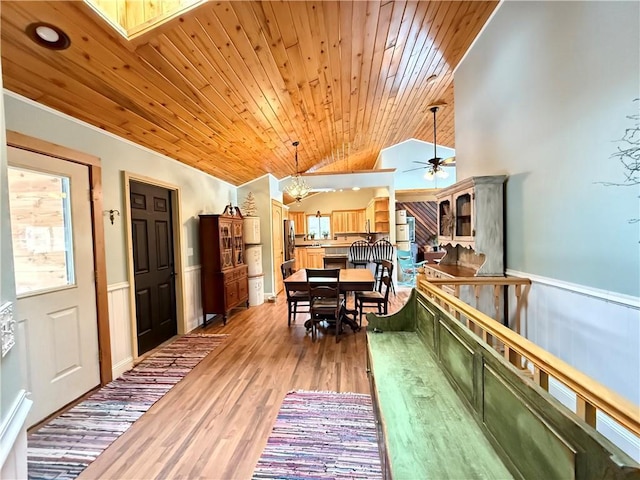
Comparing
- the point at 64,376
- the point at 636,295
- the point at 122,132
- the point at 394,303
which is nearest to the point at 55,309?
the point at 64,376

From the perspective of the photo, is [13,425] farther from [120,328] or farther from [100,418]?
[120,328]

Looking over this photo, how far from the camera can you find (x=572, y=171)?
6.41 feet

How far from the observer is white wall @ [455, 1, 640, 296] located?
1603 mm

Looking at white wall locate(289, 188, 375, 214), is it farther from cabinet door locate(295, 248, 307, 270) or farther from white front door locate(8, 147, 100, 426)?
white front door locate(8, 147, 100, 426)

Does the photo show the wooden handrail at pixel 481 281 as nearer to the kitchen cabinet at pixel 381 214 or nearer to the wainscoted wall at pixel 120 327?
the wainscoted wall at pixel 120 327

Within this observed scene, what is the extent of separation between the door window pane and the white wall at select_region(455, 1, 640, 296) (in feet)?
12.4

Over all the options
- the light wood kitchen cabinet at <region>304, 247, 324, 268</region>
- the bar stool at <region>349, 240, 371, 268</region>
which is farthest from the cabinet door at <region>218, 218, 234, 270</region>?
the light wood kitchen cabinet at <region>304, 247, 324, 268</region>

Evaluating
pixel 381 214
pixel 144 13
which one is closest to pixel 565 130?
pixel 144 13

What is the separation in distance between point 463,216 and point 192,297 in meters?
3.81

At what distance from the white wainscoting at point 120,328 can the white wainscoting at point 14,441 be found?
6.42ft

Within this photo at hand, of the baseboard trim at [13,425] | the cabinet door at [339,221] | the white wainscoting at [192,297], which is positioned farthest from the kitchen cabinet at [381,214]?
the baseboard trim at [13,425]

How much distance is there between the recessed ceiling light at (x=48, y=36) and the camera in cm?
163

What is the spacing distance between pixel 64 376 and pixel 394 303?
4.75 metres

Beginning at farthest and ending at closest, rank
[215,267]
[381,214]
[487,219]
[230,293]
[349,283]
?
[381,214] → [230,293] → [215,267] → [349,283] → [487,219]
